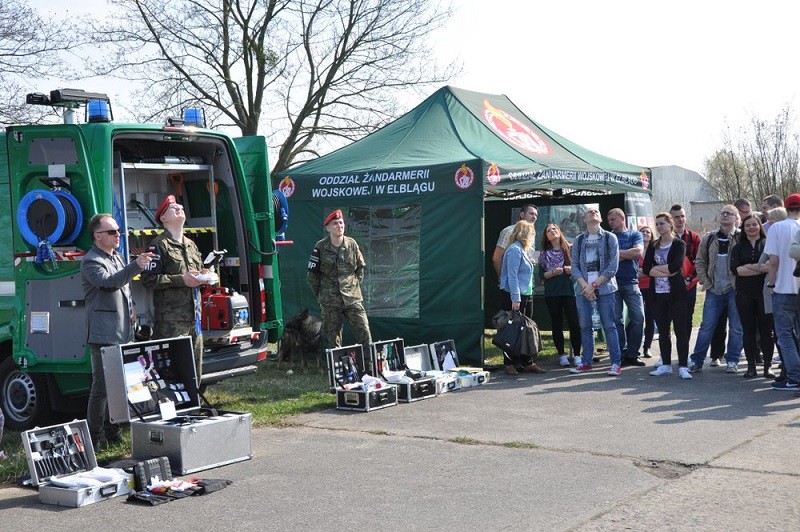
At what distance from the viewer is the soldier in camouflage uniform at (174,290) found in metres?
7.15

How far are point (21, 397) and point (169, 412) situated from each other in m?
1.86

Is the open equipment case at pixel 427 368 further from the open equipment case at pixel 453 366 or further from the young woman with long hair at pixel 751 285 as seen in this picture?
the young woman with long hair at pixel 751 285

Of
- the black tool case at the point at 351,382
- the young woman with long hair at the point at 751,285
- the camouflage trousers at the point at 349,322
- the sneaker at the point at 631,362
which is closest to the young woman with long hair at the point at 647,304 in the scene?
the sneaker at the point at 631,362

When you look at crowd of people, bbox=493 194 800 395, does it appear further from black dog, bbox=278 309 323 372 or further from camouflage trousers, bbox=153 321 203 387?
camouflage trousers, bbox=153 321 203 387

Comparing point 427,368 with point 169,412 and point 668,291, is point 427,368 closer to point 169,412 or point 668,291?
point 668,291

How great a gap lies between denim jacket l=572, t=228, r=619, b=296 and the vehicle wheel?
19.5ft

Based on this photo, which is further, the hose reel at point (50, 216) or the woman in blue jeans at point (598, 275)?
the woman in blue jeans at point (598, 275)

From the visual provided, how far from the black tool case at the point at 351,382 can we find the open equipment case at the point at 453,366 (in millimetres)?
1168

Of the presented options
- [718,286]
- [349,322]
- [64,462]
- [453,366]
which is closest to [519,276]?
[453,366]

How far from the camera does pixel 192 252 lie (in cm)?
741

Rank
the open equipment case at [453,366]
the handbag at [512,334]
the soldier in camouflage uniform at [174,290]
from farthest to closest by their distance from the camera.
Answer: the handbag at [512,334] < the open equipment case at [453,366] < the soldier in camouflage uniform at [174,290]

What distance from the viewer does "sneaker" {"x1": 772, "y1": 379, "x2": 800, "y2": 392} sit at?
8.76 meters

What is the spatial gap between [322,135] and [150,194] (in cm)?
1852

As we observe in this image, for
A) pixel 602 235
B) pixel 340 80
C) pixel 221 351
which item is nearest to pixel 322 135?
pixel 340 80
